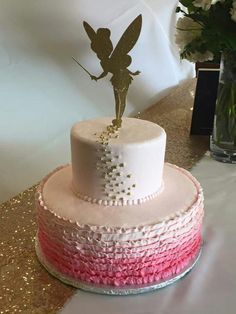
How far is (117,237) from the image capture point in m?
0.68

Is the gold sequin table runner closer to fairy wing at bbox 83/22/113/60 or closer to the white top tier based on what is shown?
the white top tier

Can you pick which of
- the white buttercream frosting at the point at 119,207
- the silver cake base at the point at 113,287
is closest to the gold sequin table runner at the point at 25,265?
the silver cake base at the point at 113,287

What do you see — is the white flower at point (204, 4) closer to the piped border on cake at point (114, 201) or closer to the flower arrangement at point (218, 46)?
the flower arrangement at point (218, 46)

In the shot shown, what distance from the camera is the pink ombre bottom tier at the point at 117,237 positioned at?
27.3 inches

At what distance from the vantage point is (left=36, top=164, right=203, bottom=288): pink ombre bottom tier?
2.27 feet

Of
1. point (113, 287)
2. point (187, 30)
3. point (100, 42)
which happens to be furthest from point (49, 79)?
point (113, 287)

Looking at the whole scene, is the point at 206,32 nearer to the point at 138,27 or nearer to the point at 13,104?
the point at 138,27

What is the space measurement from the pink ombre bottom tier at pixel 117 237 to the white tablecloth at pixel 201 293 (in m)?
0.02

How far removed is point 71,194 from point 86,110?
0.83 metres

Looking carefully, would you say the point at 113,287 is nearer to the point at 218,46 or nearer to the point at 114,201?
the point at 114,201

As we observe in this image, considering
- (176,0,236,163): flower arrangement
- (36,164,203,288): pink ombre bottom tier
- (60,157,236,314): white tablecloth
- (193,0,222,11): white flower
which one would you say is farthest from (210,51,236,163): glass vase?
(36,164,203,288): pink ombre bottom tier

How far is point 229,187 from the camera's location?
1.07 metres

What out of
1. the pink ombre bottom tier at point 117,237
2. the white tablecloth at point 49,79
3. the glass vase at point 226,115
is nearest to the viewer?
the pink ombre bottom tier at point 117,237

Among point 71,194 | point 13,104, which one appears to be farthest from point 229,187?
point 13,104
